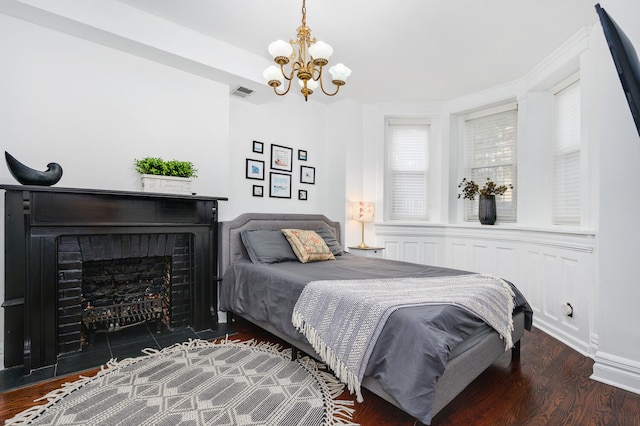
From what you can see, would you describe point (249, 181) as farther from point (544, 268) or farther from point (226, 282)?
point (544, 268)

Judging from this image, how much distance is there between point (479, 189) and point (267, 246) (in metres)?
2.93

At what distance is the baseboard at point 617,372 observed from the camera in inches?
79.0

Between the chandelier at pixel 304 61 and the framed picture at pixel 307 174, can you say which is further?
the framed picture at pixel 307 174

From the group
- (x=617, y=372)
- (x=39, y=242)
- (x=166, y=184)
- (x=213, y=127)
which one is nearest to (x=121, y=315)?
(x=39, y=242)

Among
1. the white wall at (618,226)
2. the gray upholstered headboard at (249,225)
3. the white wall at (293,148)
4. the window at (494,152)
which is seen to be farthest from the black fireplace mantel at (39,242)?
the window at (494,152)

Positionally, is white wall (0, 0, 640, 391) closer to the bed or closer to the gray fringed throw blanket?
the bed

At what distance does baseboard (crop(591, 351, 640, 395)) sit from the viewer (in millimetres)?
2008

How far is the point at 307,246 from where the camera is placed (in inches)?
128

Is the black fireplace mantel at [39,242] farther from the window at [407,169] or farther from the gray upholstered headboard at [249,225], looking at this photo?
the window at [407,169]

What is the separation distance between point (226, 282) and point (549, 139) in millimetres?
3810

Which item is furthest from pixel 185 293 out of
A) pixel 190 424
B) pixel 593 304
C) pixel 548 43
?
pixel 548 43

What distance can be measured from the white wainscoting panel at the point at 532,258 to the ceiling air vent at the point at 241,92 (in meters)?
2.44

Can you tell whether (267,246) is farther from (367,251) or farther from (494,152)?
(494,152)

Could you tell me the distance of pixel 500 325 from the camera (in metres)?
1.97
